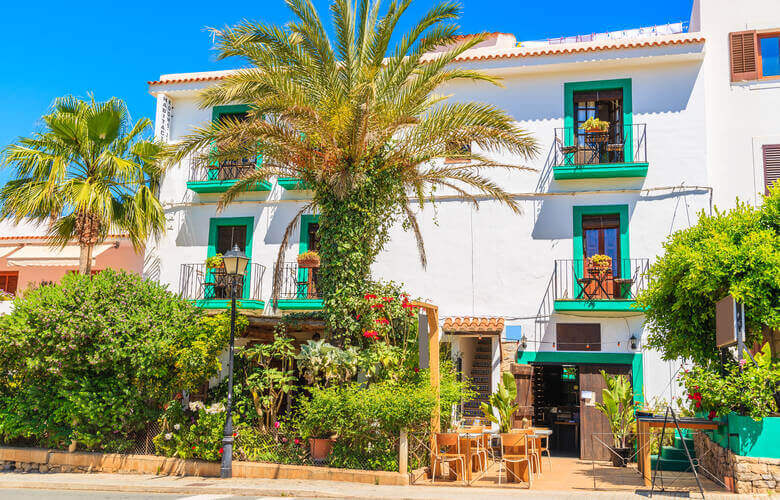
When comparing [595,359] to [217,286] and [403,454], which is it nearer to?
[403,454]

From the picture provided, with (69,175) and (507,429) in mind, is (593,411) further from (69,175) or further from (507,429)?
(69,175)

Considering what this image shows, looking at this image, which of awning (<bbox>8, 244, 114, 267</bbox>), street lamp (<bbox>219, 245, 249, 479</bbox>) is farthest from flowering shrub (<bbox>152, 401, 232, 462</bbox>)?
awning (<bbox>8, 244, 114, 267</bbox>)

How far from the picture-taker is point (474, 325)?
17.3 meters

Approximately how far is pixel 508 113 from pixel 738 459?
1058 centimetres

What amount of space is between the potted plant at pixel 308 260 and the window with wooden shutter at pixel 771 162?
36.0 ft

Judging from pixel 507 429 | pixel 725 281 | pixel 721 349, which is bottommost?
pixel 507 429

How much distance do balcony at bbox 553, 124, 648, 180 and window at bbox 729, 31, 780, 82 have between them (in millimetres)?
2841

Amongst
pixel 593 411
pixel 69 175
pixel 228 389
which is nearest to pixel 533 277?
pixel 593 411

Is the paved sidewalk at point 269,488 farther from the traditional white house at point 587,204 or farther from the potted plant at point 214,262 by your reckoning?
the potted plant at point 214,262

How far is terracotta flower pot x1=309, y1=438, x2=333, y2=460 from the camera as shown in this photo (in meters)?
13.4

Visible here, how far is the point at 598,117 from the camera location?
62.4 feet

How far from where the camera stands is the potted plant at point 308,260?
1870cm

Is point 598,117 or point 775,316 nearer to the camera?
point 775,316

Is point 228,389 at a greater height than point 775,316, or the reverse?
point 775,316
